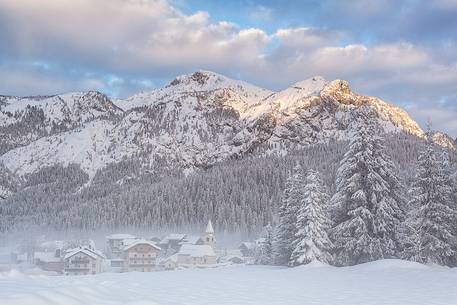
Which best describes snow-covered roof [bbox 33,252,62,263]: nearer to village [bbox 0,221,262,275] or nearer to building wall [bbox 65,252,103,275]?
village [bbox 0,221,262,275]

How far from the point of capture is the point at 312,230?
35344mm

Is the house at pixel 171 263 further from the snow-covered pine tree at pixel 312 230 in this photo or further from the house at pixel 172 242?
the snow-covered pine tree at pixel 312 230

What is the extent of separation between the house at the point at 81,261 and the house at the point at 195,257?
766 inches

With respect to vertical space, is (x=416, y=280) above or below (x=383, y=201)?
below

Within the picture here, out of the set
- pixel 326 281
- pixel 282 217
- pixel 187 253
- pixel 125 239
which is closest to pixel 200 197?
pixel 125 239

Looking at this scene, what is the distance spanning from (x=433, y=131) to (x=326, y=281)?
16150 mm

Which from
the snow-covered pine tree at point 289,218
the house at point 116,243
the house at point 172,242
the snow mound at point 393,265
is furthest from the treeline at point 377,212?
the house at point 172,242

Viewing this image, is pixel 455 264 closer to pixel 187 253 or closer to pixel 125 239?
pixel 187 253

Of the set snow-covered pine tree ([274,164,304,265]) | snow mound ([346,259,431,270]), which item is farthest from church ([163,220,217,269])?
snow mound ([346,259,431,270])

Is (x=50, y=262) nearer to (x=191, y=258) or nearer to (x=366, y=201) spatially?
(x=191, y=258)

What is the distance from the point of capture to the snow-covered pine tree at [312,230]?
35125 millimetres

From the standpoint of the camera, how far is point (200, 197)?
655ft

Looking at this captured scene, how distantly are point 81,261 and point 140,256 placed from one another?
13.6 m

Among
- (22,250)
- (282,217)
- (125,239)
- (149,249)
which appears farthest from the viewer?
(22,250)
